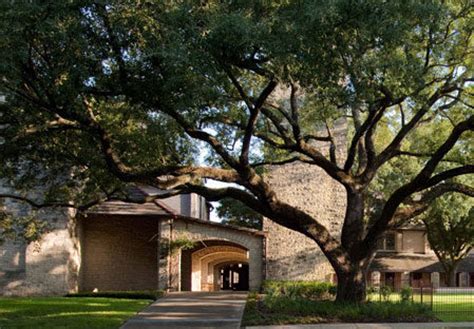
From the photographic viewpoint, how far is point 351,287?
17266mm

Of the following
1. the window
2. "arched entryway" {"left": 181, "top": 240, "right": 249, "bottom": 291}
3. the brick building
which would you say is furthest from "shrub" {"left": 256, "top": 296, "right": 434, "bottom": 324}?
the window

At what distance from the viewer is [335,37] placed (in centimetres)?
1043

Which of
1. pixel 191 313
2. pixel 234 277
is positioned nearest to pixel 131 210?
pixel 191 313

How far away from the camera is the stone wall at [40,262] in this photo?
25750mm

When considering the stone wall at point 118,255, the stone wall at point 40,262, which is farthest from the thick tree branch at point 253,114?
the stone wall at point 118,255

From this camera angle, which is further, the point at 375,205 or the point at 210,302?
the point at 375,205

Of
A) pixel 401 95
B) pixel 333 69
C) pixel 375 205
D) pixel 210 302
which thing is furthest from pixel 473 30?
pixel 375 205

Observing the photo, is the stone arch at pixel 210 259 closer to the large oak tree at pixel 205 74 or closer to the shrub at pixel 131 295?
the shrub at pixel 131 295

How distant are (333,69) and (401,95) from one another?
406 centimetres

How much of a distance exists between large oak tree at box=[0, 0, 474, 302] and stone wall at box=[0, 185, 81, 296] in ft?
27.0

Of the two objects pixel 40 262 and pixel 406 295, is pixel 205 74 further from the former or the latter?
pixel 40 262

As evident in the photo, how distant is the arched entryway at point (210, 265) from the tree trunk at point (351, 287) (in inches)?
449

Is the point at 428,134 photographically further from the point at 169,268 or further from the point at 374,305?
the point at 169,268

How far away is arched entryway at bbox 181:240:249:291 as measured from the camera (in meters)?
32.8
